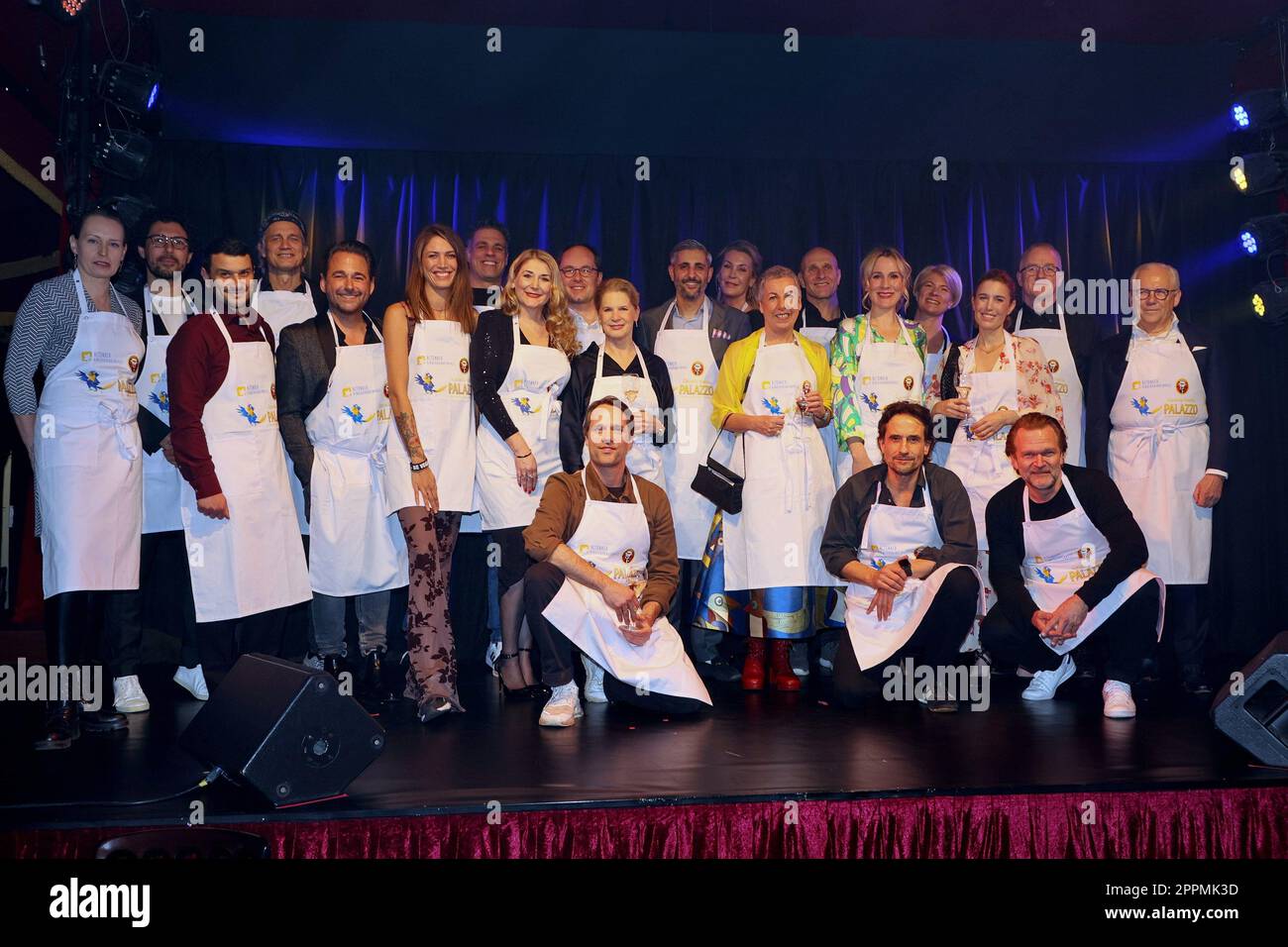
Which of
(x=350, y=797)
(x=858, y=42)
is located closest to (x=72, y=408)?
(x=350, y=797)

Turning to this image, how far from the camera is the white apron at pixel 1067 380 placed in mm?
4875

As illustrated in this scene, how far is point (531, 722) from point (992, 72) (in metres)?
3.72

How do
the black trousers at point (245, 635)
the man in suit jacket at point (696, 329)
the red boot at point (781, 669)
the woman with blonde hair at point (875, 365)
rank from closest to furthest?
the black trousers at point (245, 635) → the red boot at point (781, 669) → the woman with blonde hair at point (875, 365) → the man in suit jacket at point (696, 329)

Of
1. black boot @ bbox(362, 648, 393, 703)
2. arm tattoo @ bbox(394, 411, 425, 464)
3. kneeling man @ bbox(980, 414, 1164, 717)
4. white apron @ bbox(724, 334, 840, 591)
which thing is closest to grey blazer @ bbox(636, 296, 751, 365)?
white apron @ bbox(724, 334, 840, 591)

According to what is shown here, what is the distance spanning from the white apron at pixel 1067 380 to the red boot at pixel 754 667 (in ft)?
5.31

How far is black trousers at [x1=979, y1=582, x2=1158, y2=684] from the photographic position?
387cm

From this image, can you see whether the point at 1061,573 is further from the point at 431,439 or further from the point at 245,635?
the point at 245,635

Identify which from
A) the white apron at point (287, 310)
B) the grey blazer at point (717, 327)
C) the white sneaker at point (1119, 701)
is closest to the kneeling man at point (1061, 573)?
the white sneaker at point (1119, 701)

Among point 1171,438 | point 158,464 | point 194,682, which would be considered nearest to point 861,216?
point 1171,438

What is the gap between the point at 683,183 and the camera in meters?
5.68

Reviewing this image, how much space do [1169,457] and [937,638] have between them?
4.52 feet

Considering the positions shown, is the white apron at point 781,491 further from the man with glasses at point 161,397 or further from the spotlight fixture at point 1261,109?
the spotlight fixture at point 1261,109

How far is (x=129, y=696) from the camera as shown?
3936 mm
